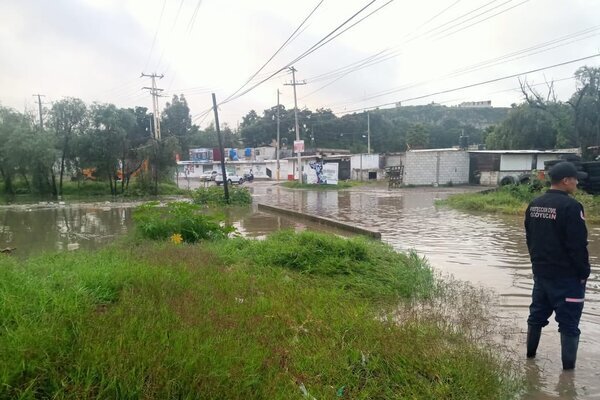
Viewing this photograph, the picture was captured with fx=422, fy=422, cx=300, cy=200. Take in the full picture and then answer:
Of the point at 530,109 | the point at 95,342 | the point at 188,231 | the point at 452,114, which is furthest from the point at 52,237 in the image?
the point at 452,114

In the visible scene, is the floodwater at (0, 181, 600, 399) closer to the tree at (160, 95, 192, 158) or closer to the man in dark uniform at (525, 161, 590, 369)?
the man in dark uniform at (525, 161, 590, 369)

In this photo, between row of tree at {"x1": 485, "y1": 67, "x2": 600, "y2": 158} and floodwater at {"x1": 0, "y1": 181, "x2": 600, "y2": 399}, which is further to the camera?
row of tree at {"x1": 485, "y1": 67, "x2": 600, "y2": 158}

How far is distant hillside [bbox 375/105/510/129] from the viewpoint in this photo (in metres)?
96.6

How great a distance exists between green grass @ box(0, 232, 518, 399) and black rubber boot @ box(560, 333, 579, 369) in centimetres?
58

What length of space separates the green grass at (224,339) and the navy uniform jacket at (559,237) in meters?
1.03

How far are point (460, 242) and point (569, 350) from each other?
7049 millimetres

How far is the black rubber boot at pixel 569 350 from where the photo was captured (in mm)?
3844

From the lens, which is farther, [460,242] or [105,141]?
[105,141]

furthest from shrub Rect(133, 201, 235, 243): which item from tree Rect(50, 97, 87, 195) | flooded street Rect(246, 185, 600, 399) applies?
tree Rect(50, 97, 87, 195)

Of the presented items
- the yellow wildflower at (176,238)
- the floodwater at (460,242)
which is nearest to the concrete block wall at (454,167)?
the floodwater at (460,242)

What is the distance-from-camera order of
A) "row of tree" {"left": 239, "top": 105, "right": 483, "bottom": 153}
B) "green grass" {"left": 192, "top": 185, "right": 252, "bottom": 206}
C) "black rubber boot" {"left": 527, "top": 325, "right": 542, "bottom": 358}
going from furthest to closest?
"row of tree" {"left": 239, "top": 105, "right": 483, "bottom": 153}, "green grass" {"left": 192, "top": 185, "right": 252, "bottom": 206}, "black rubber boot" {"left": 527, "top": 325, "right": 542, "bottom": 358}

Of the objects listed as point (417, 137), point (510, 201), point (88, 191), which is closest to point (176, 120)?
point (417, 137)

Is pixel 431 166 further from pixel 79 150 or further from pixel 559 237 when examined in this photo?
pixel 559 237

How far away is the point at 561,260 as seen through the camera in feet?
12.8
